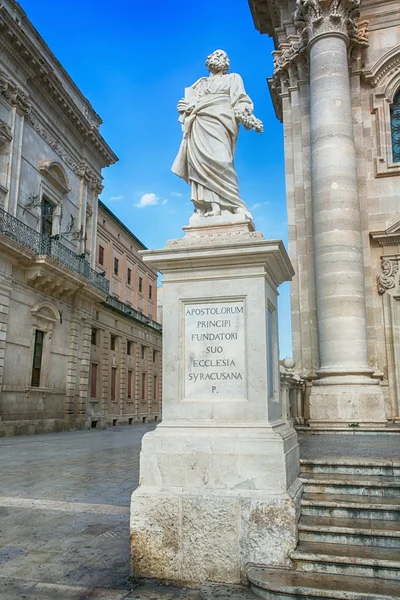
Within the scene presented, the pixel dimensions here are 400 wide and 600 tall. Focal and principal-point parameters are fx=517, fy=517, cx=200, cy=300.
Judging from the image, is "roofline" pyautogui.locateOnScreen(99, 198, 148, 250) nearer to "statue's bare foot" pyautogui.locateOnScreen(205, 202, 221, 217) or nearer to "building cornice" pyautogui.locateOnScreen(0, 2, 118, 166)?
"building cornice" pyautogui.locateOnScreen(0, 2, 118, 166)

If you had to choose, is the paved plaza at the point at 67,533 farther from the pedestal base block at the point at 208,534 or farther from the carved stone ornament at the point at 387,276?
the carved stone ornament at the point at 387,276

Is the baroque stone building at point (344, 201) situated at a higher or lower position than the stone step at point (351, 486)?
higher

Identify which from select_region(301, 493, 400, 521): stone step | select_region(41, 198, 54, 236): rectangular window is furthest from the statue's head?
select_region(41, 198, 54, 236): rectangular window

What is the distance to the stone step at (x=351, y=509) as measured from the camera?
4480 millimetres

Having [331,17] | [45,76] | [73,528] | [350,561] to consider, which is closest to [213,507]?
[350,561]

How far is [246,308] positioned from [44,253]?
21.8 metres

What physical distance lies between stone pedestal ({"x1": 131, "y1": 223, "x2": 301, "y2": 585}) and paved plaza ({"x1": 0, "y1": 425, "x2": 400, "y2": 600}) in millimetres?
381

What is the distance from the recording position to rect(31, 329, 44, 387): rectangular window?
23608mm

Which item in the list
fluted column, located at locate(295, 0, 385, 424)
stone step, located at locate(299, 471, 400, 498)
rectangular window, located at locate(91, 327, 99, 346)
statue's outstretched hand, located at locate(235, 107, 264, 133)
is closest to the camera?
stone step, located at locate(299, 471, 400, 498)

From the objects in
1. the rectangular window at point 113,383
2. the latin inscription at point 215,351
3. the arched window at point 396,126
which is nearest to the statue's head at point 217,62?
the latin inscription at point 215,351

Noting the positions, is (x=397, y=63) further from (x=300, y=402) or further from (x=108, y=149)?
(x=108, y=149)

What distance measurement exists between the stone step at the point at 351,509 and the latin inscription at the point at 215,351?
1218mm

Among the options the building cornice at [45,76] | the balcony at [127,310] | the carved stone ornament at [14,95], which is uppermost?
the building cornice at [45,76]

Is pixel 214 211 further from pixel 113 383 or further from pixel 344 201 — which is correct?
pixel 113 383
